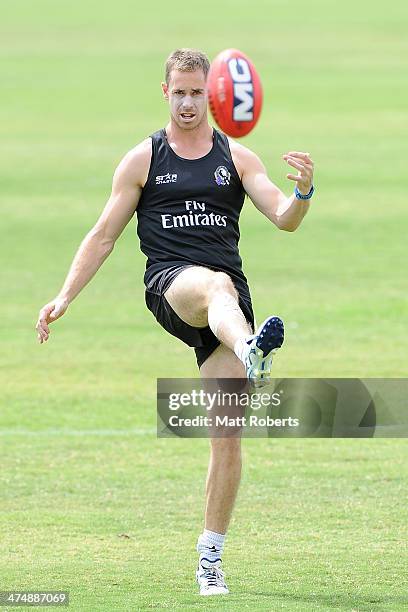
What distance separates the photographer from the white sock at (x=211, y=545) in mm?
7621

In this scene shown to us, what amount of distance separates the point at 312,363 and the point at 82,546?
20.7 feet

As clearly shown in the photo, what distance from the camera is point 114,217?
791cm

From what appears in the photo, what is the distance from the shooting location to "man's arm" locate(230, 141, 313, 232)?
289 inches

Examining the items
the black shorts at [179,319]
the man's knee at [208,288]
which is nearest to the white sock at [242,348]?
the man's knee at [208,288]

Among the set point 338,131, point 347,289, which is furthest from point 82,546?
point 338,131

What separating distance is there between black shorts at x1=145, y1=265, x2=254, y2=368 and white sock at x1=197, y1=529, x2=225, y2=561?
0.91 meters

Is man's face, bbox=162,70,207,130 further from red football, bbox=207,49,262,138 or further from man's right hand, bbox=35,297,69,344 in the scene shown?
red football, bbox=207,49,262,138

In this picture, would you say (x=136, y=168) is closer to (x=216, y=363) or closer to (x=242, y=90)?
(x=216, y=363)

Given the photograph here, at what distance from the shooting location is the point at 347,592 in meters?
7.48

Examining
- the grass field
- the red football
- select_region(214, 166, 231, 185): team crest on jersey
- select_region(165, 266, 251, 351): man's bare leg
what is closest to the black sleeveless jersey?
select_region(214, 166, 231, 185): team crest on jersey

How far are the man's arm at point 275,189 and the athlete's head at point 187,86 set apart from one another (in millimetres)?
324

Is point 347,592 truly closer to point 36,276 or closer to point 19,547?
point 19,547

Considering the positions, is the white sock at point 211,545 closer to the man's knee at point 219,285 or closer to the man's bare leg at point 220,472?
the man's bare leg at point 220,472

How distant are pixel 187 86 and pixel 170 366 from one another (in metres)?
7.00
